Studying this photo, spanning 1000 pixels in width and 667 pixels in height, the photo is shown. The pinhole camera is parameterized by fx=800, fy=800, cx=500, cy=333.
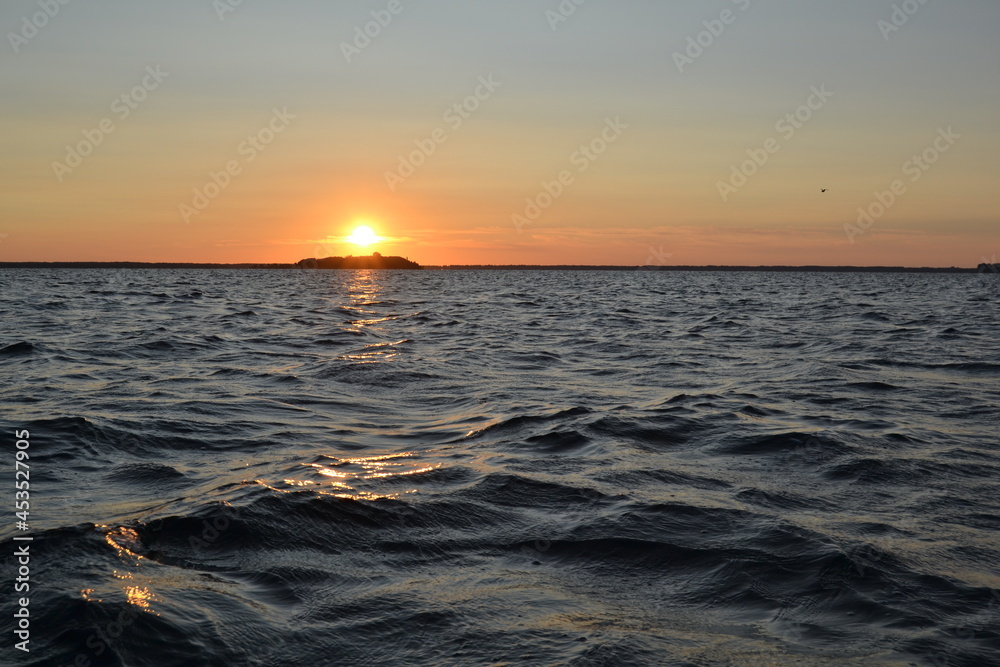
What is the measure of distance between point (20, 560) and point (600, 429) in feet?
25.7

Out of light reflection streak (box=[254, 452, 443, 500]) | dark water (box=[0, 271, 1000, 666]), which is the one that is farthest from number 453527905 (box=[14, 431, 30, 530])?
light reflection streak (box=[254, 452, 443, 500])

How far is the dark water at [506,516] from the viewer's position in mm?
5113

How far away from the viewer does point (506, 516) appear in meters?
7.75

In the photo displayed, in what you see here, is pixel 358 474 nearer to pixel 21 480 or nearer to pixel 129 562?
pixel 129 562

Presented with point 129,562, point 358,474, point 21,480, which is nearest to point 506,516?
point 358,474

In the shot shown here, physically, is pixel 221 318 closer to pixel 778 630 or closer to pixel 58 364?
pixel 58 364

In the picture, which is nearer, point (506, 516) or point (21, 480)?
point (506, 516)

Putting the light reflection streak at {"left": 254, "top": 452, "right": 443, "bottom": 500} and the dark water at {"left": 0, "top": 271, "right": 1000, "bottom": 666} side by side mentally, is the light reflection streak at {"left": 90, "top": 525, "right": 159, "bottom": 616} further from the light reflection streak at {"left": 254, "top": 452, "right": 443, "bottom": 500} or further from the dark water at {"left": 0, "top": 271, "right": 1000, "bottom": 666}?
the light reflection streak at {"left": 254, "top": 452, "right": 443, "bottom": 500}

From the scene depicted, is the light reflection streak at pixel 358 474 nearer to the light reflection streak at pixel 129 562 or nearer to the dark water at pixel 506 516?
the dark water at pixel 506 516

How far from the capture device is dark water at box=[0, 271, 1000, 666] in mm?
5113

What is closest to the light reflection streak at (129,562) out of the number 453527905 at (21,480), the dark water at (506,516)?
the dark water at (506,516)

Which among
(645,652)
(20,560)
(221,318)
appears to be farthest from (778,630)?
(221,318)

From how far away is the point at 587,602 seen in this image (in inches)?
226

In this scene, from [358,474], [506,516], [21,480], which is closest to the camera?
[506,516]
